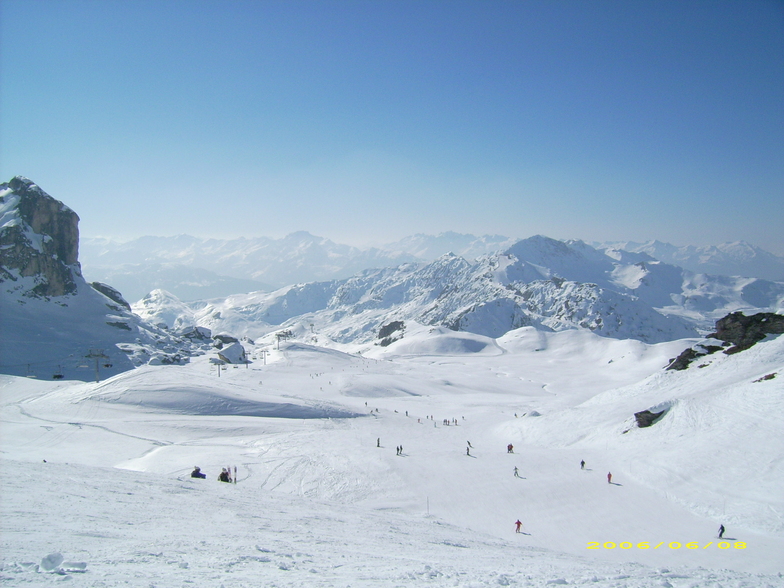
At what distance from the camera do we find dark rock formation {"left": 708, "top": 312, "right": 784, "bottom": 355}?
133 ft

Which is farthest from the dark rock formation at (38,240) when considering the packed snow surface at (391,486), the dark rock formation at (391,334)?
the dark rock formation at (391,334)

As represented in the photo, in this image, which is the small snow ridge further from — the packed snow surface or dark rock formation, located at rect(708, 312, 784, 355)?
dark rock formation, located at rect(708, 312, 784, 355)

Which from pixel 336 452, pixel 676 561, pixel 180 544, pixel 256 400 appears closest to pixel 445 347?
pixel 256 400

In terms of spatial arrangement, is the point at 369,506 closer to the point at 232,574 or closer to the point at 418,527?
the point at 418,527

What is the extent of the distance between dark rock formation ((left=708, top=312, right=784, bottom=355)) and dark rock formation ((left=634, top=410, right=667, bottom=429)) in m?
14.2

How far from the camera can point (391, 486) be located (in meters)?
25.4

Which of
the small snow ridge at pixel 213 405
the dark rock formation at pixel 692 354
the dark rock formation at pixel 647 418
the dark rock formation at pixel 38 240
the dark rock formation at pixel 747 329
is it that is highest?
the dark rock formation at pixel 38 240

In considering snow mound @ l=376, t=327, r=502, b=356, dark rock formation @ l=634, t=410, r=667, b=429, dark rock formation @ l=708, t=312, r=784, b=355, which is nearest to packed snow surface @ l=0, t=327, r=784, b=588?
dark rock formation @ l=634, t=410, r=667, b=429

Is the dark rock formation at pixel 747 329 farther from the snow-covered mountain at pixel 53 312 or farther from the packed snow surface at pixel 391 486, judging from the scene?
the snow-covered mountain at pixel 53 312

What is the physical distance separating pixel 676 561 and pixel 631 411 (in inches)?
895

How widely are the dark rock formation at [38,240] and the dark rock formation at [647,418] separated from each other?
123694 millimetres

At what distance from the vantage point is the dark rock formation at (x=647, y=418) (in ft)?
112

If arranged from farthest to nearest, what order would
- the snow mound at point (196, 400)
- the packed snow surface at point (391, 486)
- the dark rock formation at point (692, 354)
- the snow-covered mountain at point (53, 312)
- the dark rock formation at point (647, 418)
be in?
the snow-covered mountain at point (53, 312)
the dark rock formation at point (692, 354)
the snow mound at point (196, 400)
the dark rock formation at point (647, 418)
the packed snow surface at point (391, 486)

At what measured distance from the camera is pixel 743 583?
12.2 metres
